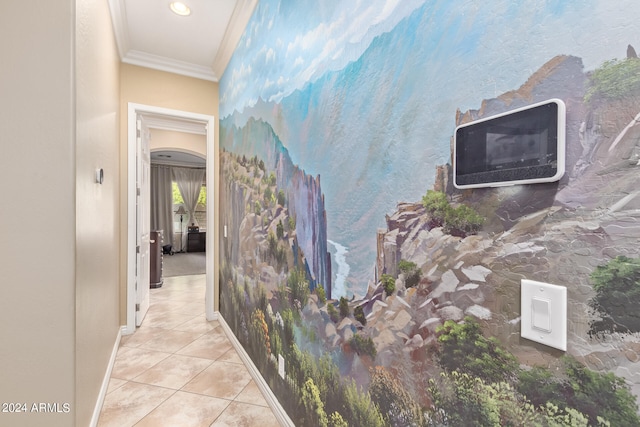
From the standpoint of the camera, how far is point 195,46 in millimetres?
3006

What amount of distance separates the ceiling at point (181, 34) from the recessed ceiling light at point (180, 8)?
1.3 inches

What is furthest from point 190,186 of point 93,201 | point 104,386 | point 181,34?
point 93,201

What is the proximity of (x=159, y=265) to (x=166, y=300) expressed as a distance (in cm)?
102

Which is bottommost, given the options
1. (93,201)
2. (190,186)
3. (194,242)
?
(194,242)

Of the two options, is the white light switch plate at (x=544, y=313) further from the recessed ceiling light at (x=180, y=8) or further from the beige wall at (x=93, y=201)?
the recessed ceiling light at (x=180, y=8)

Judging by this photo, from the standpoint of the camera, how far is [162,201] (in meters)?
9.60

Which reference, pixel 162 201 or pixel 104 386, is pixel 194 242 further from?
pixel 104 386

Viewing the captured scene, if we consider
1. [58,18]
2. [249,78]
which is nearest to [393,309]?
[58,18]

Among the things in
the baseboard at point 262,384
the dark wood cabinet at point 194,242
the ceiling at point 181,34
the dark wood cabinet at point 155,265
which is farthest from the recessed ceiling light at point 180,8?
the dark wood cabinet at point 194,242

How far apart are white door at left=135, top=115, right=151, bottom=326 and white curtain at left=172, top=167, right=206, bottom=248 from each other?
264 inches

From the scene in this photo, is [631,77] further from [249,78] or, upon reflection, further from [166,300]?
[166,300]

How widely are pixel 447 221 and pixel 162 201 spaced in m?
10.3

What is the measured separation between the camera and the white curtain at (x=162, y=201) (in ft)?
31.2

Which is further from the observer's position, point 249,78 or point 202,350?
point 202,350
